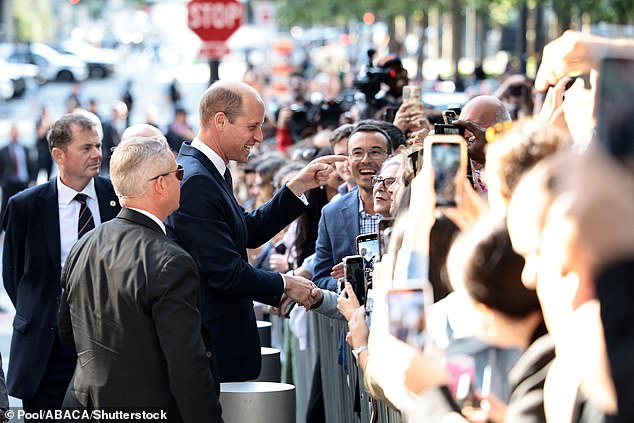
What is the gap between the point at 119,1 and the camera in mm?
126125

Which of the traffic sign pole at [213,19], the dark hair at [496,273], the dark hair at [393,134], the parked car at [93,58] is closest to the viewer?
the dark hair at [496,273]

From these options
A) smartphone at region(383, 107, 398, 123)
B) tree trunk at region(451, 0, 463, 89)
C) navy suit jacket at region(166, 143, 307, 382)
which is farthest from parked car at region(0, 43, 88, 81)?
navy suit jacket at region(166, 143, 307, 382)

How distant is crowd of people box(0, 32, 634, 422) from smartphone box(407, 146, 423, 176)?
0.01 m

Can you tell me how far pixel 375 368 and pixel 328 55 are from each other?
53177mm

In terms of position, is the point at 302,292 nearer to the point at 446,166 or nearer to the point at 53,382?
the point at 53,382

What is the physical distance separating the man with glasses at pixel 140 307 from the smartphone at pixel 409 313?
184 centimetres

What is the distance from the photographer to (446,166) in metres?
3.50

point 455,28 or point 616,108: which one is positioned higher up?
point 616,108

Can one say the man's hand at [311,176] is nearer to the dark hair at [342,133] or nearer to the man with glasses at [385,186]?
the man with glasses at [385,186]

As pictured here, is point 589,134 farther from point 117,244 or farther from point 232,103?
point 232,103

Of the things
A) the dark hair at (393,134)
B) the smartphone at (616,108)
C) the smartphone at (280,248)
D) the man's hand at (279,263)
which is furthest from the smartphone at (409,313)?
the smartphone at (280,248)

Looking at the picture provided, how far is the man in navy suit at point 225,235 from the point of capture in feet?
20.0

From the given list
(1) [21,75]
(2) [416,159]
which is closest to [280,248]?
(2) [416,159]

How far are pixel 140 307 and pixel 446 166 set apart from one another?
1912 mm
